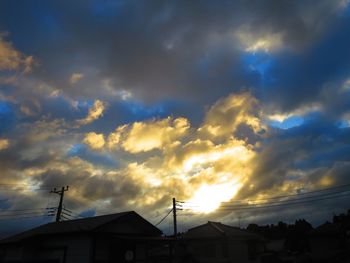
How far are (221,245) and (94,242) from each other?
932 inches

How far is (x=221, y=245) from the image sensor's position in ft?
144

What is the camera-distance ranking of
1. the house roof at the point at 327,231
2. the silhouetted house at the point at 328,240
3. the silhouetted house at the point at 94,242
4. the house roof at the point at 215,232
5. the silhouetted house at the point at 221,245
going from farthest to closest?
the house roof at the point at 327,231 → the silhouetted house at the point at 328,240 → the house roof at the point at 215,232 → the silhouetted house at the point at 221,245 → the silhouetted house at the point at 94,242

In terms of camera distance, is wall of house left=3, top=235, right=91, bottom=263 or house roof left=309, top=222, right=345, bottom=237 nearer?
wall of house left=3, top=235, right=91, bottom=263

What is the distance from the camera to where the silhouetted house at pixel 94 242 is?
2491 cm

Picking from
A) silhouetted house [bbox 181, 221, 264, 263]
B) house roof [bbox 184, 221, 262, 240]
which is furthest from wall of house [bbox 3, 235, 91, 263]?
house roof [bbox 184, 221, 262, 240]

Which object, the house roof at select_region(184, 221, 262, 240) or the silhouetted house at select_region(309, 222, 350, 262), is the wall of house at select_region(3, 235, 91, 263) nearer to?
the house roof at select_region(184, 221, 262, 240)

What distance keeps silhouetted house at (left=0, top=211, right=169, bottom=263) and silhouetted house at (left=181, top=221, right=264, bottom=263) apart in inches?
644

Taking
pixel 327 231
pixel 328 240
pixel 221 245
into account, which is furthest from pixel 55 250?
pixel 328 240

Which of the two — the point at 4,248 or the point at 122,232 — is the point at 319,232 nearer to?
the point at 122,232

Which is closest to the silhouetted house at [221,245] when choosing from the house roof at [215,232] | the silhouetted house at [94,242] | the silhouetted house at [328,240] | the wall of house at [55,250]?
the house roof at [215,232]

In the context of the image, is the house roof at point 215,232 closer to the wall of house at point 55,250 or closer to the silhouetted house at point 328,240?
the silhouetted house at point 328,240

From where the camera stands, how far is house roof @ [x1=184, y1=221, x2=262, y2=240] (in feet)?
147

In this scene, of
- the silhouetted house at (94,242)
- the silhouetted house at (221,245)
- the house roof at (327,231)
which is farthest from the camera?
the house roof at (327,231)

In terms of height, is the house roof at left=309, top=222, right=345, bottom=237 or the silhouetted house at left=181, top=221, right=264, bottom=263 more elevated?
the house roof at left=309, top=222, right=345, bottom=237
